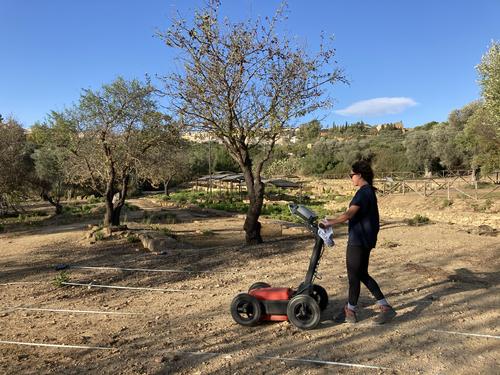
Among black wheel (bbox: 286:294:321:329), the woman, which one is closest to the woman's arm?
the woman

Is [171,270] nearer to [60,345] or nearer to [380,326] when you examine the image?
[60,345]

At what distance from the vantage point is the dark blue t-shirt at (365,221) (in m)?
4.39

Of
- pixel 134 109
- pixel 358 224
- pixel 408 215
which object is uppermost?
pixel 134 109

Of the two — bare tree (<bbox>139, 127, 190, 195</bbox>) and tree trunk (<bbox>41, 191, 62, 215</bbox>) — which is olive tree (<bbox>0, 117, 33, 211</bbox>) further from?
bare tree (<bbox>139, 127, 190, 195</bbox>)

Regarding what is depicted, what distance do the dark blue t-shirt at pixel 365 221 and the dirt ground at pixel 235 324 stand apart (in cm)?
90

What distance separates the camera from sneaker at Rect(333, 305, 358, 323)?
448 cm

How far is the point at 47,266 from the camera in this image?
9070mm

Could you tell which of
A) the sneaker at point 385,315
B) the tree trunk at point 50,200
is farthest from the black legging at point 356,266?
the tree trunk at point 50,200

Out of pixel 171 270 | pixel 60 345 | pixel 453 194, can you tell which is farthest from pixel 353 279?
pixel 453 194

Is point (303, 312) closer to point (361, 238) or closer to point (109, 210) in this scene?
point (361, 238)

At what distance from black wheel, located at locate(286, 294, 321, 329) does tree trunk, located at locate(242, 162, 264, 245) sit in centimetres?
582

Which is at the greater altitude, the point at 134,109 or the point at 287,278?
the point at 134,109

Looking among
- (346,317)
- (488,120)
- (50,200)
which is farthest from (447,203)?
(50,200)

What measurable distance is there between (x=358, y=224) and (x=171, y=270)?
4.28 m
